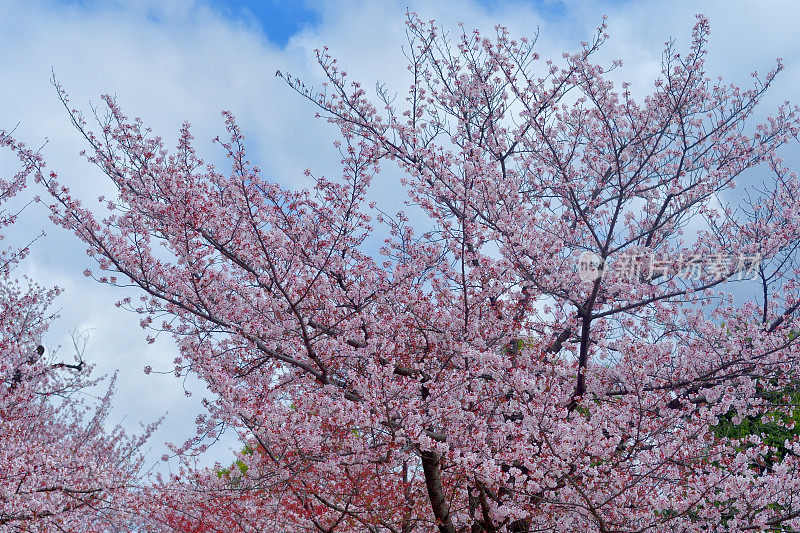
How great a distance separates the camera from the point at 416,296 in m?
8.56

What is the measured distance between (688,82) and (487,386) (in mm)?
4613

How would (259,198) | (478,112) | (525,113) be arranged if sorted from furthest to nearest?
1. (478,112)
2. (525,113)
3. (259,198)

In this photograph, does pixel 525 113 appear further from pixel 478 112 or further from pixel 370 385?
pixel 370 385

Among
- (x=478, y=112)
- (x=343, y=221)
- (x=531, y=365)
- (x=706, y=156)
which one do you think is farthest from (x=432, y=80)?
(x=531, y=365)

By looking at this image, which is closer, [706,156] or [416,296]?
[416,296]

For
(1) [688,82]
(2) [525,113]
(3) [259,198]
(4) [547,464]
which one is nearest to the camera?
(4) [547,464]

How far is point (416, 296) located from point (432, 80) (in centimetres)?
382

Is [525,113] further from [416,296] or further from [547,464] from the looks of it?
[547,464]

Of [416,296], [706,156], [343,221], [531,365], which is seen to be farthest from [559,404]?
[706,156]

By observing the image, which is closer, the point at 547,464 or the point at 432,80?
the point at 547,464

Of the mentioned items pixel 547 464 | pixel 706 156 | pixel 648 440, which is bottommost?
pixel 547 464

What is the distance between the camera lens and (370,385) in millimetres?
7160

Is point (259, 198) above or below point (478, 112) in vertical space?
A: below

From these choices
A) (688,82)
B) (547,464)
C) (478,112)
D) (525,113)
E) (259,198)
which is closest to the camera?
(547,464)
